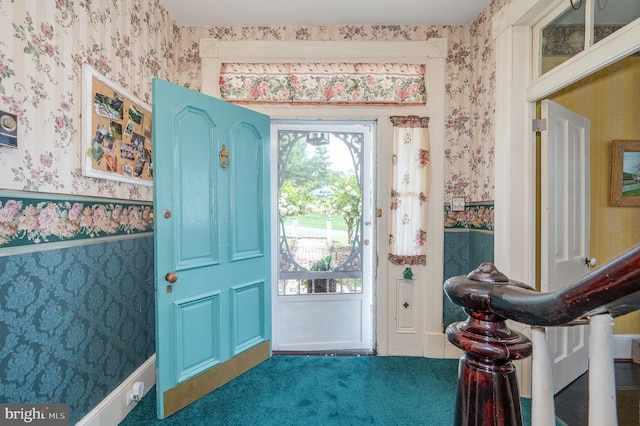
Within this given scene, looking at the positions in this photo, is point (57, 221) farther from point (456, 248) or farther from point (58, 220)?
point (456, 248)

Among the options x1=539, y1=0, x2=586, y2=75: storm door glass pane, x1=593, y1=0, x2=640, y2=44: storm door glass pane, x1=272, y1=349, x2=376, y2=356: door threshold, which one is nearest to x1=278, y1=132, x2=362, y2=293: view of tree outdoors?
x1=272, y1=349, x2=376, y2=356: door threshold

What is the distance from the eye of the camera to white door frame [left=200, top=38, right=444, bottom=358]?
2529 mm

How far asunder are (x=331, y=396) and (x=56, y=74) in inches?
93.5

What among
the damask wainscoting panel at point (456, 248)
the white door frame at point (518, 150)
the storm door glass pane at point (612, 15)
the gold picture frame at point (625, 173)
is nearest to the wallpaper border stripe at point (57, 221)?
the damask wainscoting panel at point (456, 248)

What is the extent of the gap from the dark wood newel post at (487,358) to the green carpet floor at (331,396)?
1.65m

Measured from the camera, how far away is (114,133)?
180cm

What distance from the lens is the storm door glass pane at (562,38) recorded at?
172cm

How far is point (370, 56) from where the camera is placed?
8.32 feet

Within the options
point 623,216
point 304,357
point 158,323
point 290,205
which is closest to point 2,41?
point 158,323

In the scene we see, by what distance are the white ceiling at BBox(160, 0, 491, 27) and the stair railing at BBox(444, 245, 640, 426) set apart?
247 cm

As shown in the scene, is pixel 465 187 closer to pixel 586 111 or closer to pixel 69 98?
pixel 586 111

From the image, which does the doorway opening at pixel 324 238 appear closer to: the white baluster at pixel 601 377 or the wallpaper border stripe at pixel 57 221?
the wallpaper border stripe at pixel 57 221

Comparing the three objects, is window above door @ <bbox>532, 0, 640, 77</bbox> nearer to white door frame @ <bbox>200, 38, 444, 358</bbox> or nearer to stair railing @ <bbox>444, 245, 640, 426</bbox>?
white door frame @ <bbox>200, 38, 444, 358</bbox>

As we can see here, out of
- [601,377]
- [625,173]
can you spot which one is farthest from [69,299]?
[625,173]
